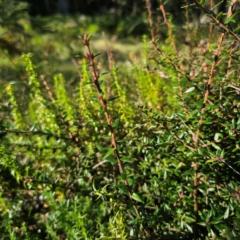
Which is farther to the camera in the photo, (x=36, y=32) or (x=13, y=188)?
(x=36, y=32)

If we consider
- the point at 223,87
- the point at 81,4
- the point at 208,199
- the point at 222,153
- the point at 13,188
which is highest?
the point at 223,87

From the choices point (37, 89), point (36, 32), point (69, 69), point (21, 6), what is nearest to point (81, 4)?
point (36, 32)

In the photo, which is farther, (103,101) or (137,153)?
(137,153)

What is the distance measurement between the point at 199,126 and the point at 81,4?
44.6 feet

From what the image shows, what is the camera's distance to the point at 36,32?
9.55 m

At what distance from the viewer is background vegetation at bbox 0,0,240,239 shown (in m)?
1.22

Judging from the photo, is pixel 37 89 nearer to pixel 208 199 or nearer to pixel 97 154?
pixel 97 154

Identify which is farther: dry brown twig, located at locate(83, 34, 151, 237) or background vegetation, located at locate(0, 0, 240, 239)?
background vegetation, located at locate(0, 0, 240, 239)

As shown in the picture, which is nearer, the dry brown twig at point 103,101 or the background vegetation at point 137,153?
the dry brown twig at point 103,101

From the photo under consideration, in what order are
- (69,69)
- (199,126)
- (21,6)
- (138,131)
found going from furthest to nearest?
1. (21,6)
2. (69,69)
3. (138,131)
4. (199,126)

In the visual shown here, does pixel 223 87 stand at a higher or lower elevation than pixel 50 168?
higher

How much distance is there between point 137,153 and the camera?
4.53ft

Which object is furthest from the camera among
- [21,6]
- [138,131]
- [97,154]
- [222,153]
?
[21,6]

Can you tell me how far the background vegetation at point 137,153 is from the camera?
1220 millimetres
